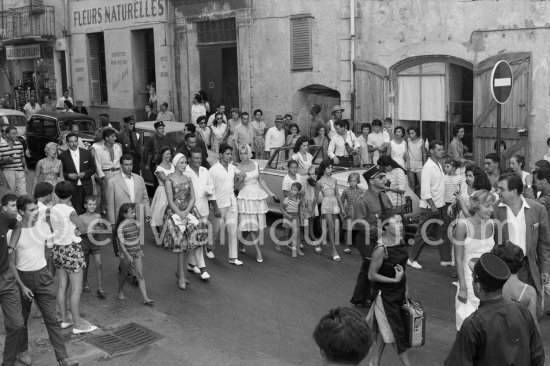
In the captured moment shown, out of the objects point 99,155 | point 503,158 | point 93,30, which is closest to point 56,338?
point 99,155

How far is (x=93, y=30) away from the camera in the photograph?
27469 mm

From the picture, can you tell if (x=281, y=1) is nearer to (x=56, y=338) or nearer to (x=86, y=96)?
(x=86, y=96)

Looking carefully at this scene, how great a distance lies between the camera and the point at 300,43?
2030cm

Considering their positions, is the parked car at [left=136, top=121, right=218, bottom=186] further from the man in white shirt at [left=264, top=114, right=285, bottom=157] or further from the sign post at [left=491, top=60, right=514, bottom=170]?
the sign post at [left=491, top=60, right=514, bottom=170]

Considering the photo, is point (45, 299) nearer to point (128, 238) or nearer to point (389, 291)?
Answer: point (128, 238)

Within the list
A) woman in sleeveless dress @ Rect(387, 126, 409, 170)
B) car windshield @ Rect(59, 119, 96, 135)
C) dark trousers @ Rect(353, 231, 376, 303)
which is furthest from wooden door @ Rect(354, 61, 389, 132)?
A: dark trousers @ Rect(353, 231, 376, 303)

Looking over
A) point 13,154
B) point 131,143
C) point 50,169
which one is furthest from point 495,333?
point 131,143

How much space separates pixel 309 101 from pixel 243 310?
12.0 metres

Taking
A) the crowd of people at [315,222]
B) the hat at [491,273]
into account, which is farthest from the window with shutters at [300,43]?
the hat at [491,273]

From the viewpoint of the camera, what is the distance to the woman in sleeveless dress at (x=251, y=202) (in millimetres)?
11586

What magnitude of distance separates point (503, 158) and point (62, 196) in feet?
34.5

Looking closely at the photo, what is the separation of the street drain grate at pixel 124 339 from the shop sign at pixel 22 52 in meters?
24.4

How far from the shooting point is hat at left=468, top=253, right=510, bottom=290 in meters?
4.70

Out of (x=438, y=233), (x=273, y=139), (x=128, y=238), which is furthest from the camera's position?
(x=273, y=139)
